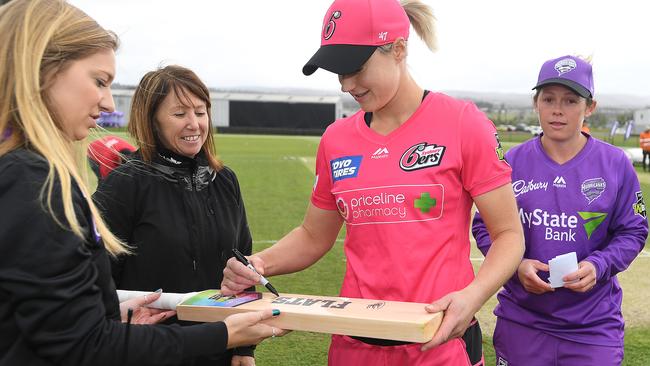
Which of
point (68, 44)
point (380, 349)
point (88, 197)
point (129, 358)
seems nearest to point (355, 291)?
point (380, 349)

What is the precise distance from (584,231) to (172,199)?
1.86 m

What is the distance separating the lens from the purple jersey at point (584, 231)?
9.14 ft

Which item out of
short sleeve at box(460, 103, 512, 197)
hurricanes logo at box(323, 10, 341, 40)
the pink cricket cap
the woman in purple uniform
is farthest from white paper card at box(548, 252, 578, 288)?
hurricanes logo at box(323, 10, 341, 40)

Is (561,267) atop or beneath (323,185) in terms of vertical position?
beneath

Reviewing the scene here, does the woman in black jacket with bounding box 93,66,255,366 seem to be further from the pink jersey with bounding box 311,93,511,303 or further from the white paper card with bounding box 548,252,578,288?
the white paper card with bounding box 548,252,578,288

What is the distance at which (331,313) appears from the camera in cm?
188

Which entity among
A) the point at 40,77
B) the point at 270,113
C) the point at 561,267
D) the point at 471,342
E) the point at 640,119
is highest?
the point at 40,77

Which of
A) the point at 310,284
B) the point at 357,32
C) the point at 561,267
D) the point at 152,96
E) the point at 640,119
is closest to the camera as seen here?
the point at 357,32

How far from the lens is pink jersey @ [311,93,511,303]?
2.09m

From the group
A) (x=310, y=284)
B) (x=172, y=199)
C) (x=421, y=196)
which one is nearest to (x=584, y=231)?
(x=421, y=196)

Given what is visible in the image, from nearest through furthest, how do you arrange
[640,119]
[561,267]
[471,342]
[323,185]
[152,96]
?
[471,342] → [323,185] → [561,267] → [152,96] → [640,119]

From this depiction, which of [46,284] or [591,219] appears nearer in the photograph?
[46,284]

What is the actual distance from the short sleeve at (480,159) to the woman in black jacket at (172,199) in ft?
3.95

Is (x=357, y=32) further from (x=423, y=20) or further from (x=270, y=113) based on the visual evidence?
(x=270, y=113)
